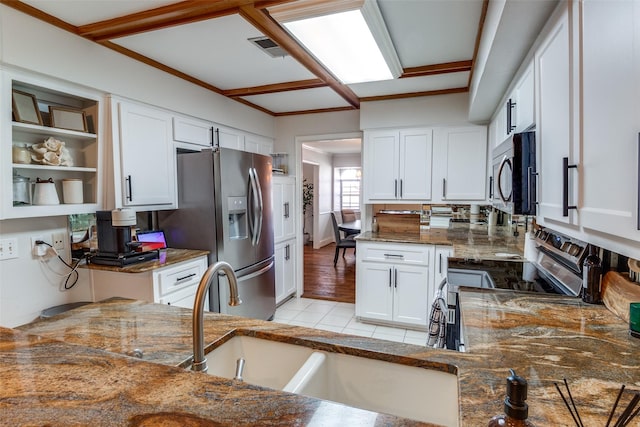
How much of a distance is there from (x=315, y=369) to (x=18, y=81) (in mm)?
2152

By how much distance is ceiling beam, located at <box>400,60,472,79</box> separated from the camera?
256 centimetres

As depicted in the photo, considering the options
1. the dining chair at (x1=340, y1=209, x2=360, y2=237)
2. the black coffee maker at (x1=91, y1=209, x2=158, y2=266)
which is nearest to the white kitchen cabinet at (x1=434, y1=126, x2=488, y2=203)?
the black coffee maker at (x1=91, y1=209, x2=158, y2=266)

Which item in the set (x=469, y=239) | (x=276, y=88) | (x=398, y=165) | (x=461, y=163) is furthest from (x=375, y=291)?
(x=276, y=88)

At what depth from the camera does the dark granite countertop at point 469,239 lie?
2.42 metres

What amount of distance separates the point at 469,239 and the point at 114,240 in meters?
2.83

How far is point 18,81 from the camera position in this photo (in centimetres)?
180

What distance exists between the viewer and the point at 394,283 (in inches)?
125

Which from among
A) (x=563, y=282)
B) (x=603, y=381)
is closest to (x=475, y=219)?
(x=563, y=282)

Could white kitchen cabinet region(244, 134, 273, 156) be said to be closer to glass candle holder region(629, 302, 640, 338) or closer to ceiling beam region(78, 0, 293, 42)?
ceiling beam region(78, 0, 293, 42)

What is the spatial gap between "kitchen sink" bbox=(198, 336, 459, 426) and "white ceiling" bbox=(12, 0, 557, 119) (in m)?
1.38

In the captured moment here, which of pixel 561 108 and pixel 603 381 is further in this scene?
pixel 561 108

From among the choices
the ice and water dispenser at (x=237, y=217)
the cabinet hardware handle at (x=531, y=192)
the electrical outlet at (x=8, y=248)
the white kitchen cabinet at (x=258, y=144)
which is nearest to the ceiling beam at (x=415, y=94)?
the white kitchen cabinet at (x=258, y=144)

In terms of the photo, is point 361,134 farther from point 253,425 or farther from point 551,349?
point 253,425

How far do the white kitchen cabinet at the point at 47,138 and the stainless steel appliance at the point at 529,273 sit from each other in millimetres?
2315
